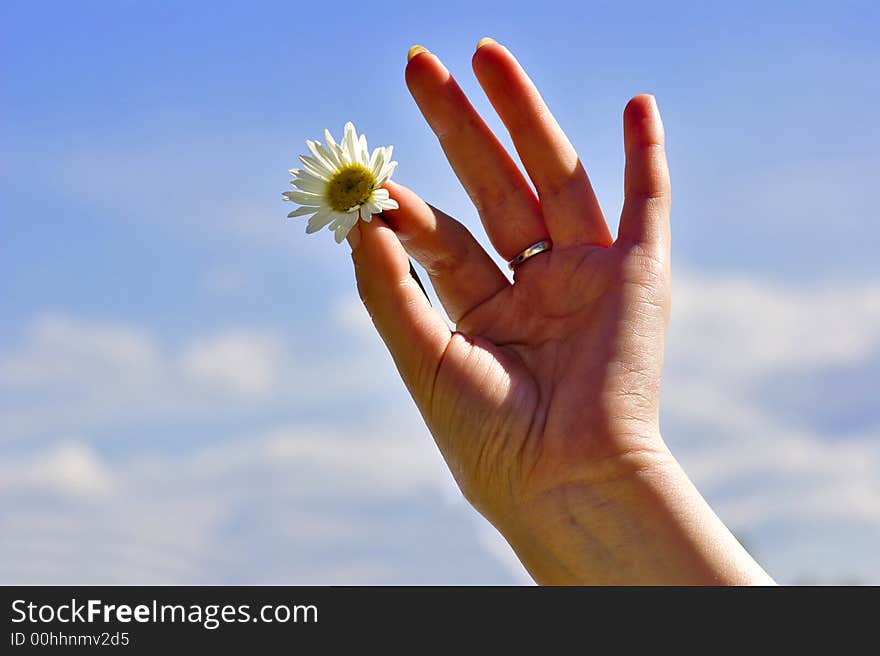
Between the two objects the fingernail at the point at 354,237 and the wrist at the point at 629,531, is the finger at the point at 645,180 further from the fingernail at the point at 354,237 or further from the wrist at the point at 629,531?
the fingernail at the point at 354,237

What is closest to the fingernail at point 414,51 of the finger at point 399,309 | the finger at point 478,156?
the finger at point 478,156

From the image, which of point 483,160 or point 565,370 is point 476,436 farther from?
point 483,160

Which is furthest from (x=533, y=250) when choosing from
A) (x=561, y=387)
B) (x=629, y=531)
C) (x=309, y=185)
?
(x=629, y=531)

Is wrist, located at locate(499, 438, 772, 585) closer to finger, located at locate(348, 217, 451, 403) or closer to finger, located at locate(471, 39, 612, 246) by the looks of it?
finger, located at locate(348, 217, 451, 403)

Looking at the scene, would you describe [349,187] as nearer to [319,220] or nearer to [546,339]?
[319,220]

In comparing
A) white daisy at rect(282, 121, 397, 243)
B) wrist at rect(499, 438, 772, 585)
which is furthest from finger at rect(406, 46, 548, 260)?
wrist at rect(499, 438, 772, 585)

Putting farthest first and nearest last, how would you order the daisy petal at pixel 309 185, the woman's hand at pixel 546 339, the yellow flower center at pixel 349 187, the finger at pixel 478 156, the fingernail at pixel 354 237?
1. the finger at pixel 478 156
2. the daisy petal at pixel 309 185
3. the yellow flower center at pixel 349 187
4. the fingernail at pixel 354 237
5. the woman's hand at pixel 546 339
